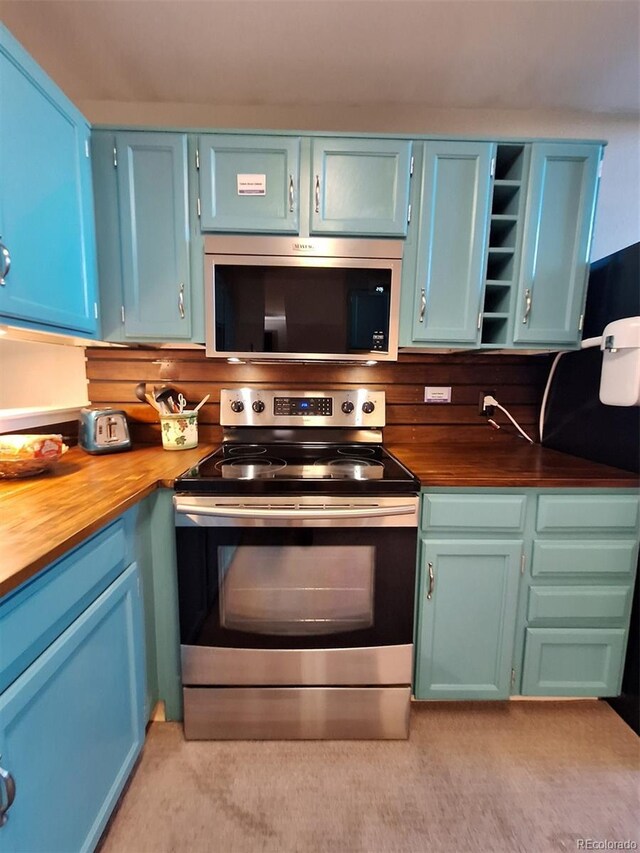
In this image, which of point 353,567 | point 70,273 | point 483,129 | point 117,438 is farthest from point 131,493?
point 483,129

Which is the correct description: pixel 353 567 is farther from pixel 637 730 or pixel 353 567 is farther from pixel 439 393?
pixel 637 730

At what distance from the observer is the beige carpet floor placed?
3.45 feet

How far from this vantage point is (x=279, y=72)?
1.52 m

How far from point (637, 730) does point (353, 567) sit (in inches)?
49.4

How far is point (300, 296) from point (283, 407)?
0.53 meters

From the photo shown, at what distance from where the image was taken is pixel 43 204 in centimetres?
117

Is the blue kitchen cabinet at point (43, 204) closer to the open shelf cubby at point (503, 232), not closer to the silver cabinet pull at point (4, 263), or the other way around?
the silver cabinet pull at point (4, 263)

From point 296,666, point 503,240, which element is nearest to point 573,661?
point 296,666

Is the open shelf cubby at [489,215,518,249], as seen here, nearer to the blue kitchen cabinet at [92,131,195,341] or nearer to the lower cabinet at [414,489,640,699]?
the lower cabinet at [414,489,640,699]

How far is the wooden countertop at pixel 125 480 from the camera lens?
77 cm

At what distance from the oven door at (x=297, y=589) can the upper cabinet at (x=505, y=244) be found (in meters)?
0.85

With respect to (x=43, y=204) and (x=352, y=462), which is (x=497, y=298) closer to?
(x=352, y=462)

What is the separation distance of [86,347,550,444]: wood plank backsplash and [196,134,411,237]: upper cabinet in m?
0.62

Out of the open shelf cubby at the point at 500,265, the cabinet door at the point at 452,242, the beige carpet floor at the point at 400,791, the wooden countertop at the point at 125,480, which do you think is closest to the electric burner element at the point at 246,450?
the wooden countertop at the point at 125,480
